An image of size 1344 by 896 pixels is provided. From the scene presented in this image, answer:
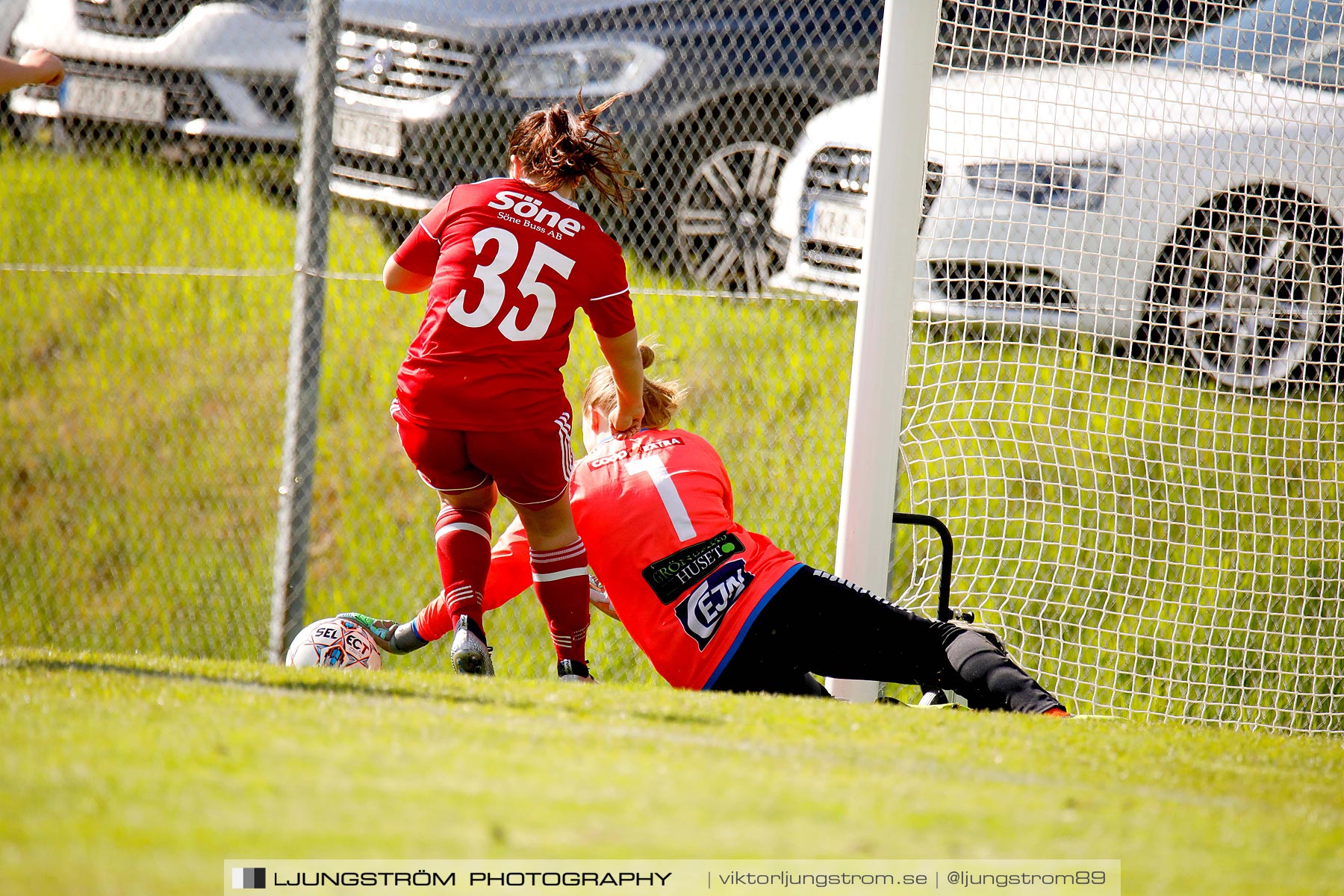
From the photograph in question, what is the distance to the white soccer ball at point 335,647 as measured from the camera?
12.9ft

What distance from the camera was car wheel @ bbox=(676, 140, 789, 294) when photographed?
6094 millimetres

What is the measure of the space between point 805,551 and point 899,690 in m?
0.77

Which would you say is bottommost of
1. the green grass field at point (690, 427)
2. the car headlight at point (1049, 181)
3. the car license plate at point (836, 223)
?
the green grass field at point (690, 427)

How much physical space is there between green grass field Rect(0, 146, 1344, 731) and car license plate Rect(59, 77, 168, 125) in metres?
0.48

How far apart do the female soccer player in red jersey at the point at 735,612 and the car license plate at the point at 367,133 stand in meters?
3.22

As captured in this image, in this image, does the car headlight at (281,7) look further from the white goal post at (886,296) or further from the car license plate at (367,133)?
the white goal post at (886,296)

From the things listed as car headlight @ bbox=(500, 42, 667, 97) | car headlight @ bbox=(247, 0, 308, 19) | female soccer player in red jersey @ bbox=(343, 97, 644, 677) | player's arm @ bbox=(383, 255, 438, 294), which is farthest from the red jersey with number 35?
car headlight @ bbox=(247, 0, 308, 19)

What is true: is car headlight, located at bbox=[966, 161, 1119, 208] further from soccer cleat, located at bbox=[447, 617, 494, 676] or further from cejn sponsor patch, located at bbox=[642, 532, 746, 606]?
soccer cleat, located at bbox=[447, 617, 494, 676]

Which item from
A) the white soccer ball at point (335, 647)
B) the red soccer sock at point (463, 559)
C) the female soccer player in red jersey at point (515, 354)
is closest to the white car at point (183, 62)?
the female soccer player in red jersey at point (515, 354)

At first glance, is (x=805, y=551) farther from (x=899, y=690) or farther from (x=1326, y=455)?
(x=1326, y=455)

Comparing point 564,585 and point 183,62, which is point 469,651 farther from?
point 183,62

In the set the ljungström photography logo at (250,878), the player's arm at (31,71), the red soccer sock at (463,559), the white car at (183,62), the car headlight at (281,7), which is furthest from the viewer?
the car headlight at (281,7)

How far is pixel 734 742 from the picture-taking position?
99.4 inches

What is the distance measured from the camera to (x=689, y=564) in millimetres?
3590
